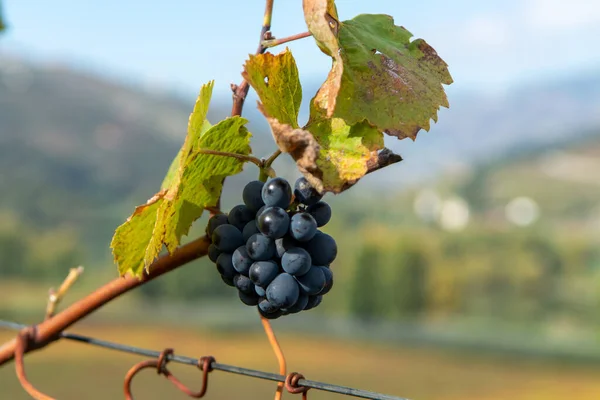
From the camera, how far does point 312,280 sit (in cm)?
35

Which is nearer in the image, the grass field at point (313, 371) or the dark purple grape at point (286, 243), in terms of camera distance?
the dark purple grape at point (286, 243)

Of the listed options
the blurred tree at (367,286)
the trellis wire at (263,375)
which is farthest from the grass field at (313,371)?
the trellis wire at (263,375)

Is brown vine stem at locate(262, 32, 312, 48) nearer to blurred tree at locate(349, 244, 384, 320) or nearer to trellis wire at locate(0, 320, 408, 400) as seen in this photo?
trellis wire at locate(0, 320, 408, 400)

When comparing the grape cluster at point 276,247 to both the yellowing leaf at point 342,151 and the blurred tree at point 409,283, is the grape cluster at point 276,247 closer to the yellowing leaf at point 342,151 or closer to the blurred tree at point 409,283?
the yellowing leaf at point 342,151

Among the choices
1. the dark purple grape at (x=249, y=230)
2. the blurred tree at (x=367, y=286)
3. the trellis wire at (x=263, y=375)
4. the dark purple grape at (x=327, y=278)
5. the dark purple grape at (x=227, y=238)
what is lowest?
the trellis wire at (x=263, y=375)

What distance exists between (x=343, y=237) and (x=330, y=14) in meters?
24.3

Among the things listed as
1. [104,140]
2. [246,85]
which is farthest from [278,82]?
[104,140]

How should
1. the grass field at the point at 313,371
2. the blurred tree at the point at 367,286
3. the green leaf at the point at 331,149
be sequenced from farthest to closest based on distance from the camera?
the blurred tree at the point at 367,286 < the grass field at the point at 313,371 < the green leaf at the point at 331,149

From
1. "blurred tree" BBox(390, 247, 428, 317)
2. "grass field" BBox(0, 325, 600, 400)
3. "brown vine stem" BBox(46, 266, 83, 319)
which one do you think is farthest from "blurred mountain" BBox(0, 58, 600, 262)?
"brown vine stem" BBox(46, 266, 83, 319)

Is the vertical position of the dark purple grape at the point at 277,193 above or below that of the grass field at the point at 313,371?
below

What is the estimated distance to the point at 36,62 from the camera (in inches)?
2581

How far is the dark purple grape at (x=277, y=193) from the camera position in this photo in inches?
12.8

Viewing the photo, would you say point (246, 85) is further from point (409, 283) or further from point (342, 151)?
point (409, 283)

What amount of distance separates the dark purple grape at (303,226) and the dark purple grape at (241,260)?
0.03m
